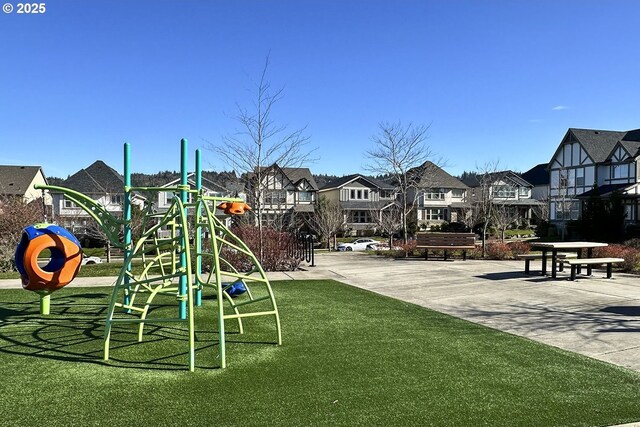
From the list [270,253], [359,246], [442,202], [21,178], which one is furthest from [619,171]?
[21,178]

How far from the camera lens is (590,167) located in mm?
47250

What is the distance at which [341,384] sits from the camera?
4977 mm

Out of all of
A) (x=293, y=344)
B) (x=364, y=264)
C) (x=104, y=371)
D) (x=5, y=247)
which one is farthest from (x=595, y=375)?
(x=5, y=247)

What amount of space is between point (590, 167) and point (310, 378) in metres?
49.7

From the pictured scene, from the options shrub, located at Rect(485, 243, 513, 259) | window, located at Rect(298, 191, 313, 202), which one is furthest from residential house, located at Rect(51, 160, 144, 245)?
shrub, located at Rect(485, 243, 513, 259)

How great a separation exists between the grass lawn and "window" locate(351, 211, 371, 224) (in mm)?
50616

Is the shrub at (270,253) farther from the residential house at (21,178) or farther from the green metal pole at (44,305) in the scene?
the residential house at (21,178)

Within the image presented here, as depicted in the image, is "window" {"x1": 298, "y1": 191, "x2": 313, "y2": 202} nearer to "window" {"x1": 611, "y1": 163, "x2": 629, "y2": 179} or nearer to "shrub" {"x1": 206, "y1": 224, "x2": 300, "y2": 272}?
"window" {"x1": 611, "y1": 163, "x2": 629, "y2": 179}

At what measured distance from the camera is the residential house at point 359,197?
57.5 m

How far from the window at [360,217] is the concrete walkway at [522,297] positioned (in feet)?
136

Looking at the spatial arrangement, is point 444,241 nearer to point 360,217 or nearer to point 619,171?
point 619,171

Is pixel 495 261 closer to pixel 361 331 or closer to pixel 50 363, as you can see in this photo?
pixel 361 331

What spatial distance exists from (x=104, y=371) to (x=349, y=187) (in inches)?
2158

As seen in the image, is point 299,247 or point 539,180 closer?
point 299,247
